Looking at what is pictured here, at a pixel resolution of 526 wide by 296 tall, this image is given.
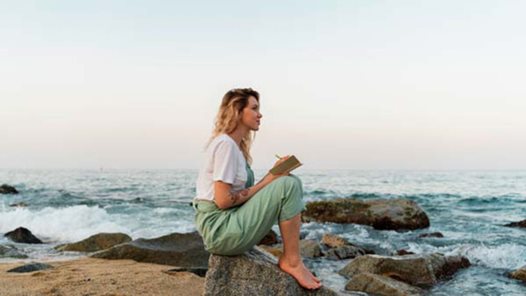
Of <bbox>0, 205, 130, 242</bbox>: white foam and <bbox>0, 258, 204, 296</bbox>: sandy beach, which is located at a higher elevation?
<bbox>0, 258, 204, 296</bbox>: sandy beach

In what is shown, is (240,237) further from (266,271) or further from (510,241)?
(510,241)

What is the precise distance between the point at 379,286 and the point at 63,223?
12.0 meters

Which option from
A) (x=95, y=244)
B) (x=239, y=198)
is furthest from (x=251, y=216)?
(x=95, y=244)

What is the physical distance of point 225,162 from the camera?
464 centimetres

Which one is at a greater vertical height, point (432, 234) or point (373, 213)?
point (373, 213)

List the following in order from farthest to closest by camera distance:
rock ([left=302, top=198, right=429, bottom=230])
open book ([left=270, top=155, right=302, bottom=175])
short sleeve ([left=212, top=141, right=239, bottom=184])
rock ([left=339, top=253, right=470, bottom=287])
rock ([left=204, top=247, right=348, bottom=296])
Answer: rock ([left=302, top=198, right=429, bottom=230]) → rock ([left=339, top=253, right=470, bottom=287]) → rock ([left=204, top=247, right=348, bottom=296]) → open book ([left=270, top=155, right=302, bottom=175]) → short sleeve ([left=212, top=141, right=239, bottom=184])

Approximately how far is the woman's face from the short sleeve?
0.39m

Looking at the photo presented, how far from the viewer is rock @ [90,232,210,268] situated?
9.00 m

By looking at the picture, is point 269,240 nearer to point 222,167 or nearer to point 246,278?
point 246,278

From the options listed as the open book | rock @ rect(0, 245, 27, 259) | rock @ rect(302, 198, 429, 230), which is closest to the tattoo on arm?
the open book

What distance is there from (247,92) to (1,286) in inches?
158

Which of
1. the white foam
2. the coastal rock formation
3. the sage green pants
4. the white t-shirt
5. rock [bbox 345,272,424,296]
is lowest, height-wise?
the white foam

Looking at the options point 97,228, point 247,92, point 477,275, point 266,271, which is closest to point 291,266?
point 266,271

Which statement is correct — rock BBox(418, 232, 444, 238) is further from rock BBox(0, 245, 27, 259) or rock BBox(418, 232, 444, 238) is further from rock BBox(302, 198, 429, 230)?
rock BBox(0, 245, 27, 259)
